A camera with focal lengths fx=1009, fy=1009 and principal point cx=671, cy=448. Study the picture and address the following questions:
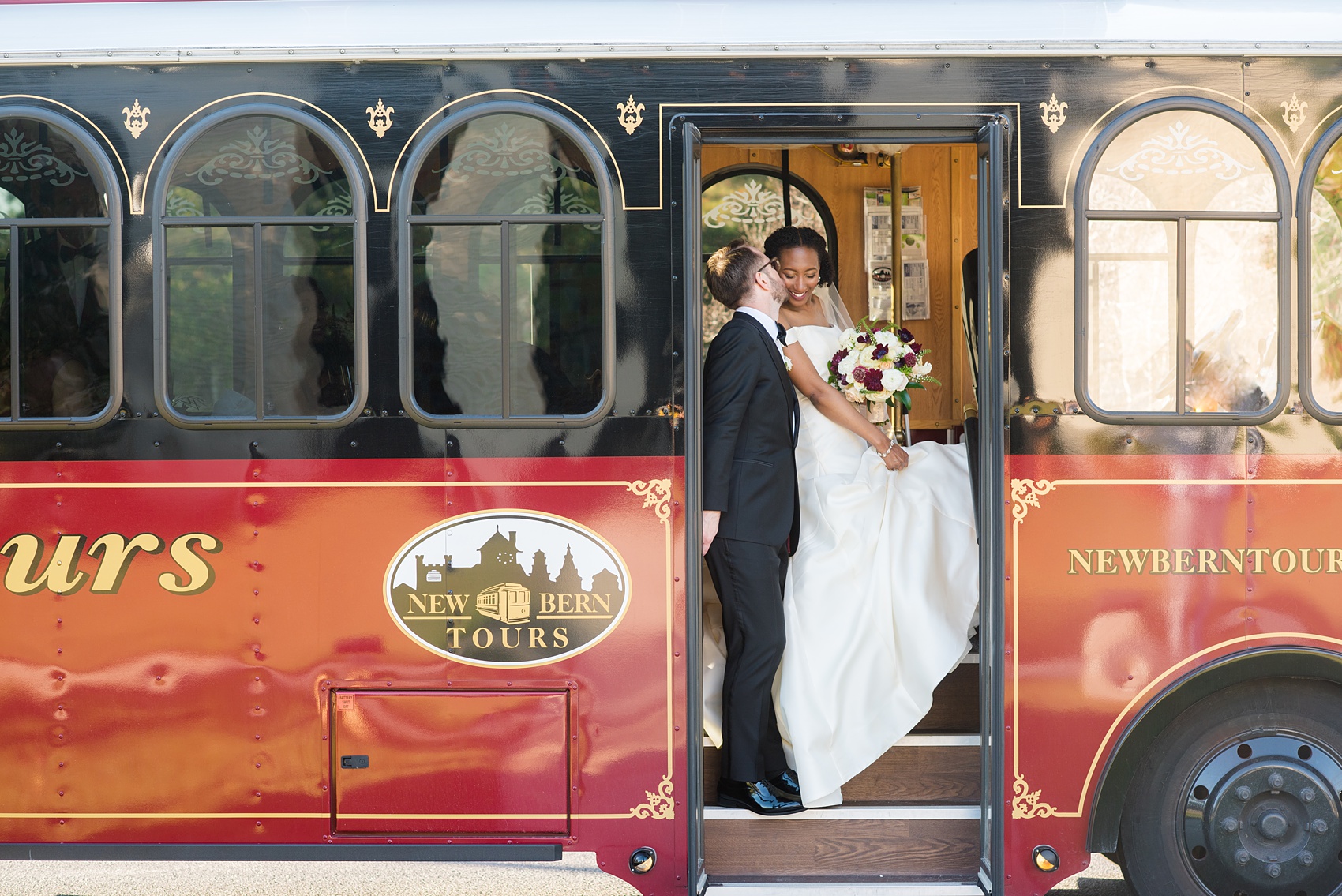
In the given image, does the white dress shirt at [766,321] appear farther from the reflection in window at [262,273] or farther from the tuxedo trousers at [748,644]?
the reflection in window at [262,273]

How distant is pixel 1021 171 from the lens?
10.6 ft

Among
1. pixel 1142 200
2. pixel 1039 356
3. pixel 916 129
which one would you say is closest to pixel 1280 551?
pixel 1039 356

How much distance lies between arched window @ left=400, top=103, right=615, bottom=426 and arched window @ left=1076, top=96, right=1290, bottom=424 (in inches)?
61.5

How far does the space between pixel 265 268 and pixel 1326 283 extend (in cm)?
336

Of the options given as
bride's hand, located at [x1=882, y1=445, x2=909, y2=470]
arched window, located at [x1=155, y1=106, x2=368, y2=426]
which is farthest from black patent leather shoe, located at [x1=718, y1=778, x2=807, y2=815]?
arched window, located at [x1=155, y1=106, x2=368, y2=426]

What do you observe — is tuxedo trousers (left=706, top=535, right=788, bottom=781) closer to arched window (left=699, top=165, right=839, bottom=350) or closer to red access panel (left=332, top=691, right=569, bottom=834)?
red access panel (left=332, top=691, right=569, bottom=834)

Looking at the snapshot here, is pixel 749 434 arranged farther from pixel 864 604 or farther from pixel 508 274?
pixel 508 274

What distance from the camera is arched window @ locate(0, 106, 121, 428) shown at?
3.22m

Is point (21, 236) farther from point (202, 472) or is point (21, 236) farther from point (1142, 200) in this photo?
point (1142, 200)

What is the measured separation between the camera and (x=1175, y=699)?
322 cm

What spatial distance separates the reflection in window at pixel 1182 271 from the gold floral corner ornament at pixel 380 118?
7.35 feet

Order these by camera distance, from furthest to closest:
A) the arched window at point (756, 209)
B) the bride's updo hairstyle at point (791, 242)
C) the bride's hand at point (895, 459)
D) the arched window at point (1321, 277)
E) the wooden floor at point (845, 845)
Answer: the arched window at point (756, 209) → the bride's updo hairstyle at point (791, 242) → the bride's hand at point (895, 459) → the wooden floor at point (845, 845) → the arched window at point (1321, 277)

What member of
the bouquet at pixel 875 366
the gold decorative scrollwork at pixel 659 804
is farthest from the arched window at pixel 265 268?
the bouquet at pixel 875 366

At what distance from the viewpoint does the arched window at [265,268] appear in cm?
321
